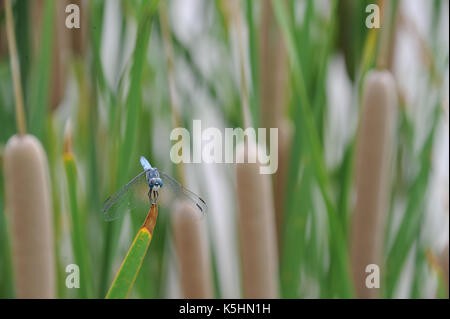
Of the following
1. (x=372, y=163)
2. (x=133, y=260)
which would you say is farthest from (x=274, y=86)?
(x=133, y=260)

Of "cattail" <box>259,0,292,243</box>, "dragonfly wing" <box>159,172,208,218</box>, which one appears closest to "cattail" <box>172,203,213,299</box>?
"dragonfly wing" <box>159,172,208,218</box>

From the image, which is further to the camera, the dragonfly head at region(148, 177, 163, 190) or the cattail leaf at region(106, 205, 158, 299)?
the dragonfly head at region(148, 177, 163, 190)

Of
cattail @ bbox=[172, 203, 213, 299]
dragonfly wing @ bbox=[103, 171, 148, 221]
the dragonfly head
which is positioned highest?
the dragonfly head

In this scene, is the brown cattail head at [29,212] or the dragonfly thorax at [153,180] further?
the dragonfly thorax at [153,180]

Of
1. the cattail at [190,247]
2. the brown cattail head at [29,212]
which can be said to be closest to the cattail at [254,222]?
the cattail at [190,247]

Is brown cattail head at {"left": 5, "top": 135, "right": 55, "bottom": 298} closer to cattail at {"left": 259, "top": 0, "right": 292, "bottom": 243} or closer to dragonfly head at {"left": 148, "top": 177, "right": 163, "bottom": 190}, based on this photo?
dragonfly head at {"left": 148, "top": 177, "right": 163, "bottom": 190}

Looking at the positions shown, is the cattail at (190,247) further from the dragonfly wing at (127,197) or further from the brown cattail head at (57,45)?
the brown cattail head at (57,45)
